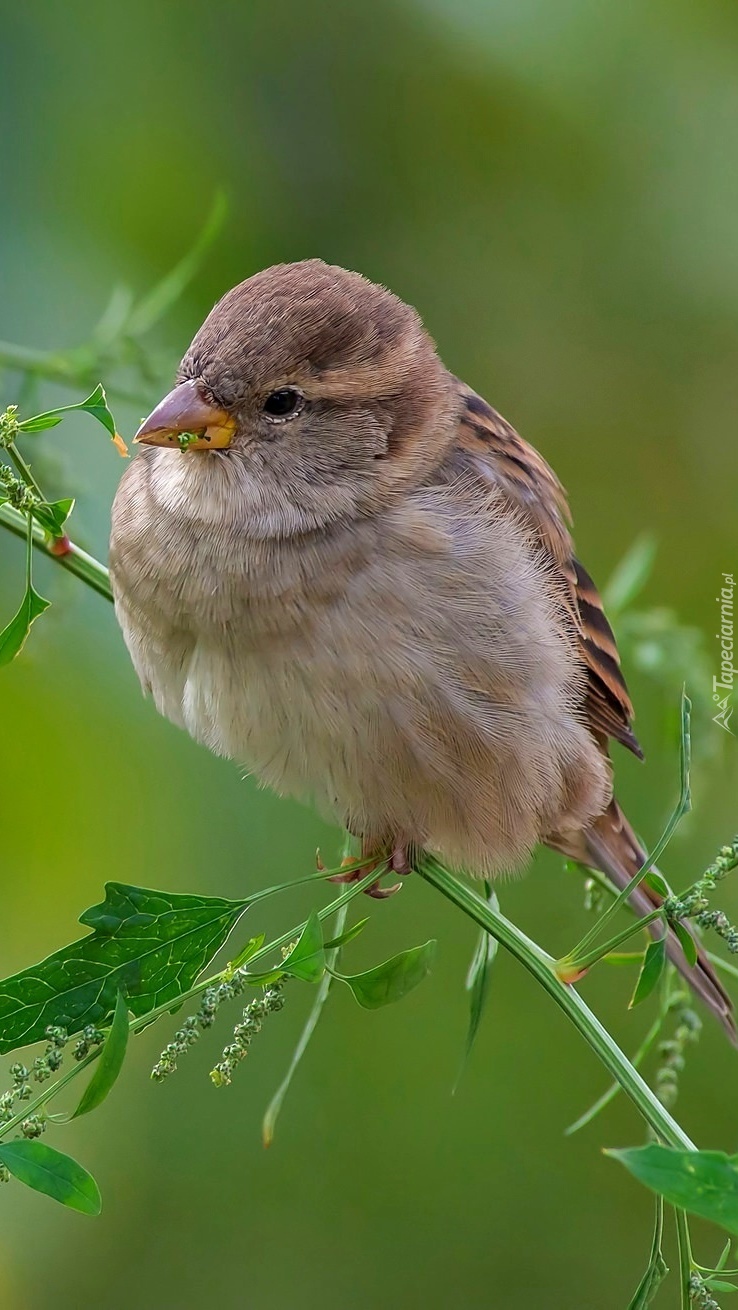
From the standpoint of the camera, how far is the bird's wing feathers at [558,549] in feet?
8.62

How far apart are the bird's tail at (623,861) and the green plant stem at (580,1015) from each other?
921 mm

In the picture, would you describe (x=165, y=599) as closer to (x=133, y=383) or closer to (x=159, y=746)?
(x=133, y=383)

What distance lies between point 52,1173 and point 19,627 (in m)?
0.58

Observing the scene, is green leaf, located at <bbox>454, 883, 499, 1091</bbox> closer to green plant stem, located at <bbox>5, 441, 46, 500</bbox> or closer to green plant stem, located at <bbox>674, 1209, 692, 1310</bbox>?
green plant stem, located at <bbox>674, 1209, 692, 1310</bbox>

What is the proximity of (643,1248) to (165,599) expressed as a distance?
2125 millimetres

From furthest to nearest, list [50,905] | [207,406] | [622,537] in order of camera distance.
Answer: [622,537] → [50,905] → [207,406]

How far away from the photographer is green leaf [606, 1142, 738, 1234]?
105 centimetres

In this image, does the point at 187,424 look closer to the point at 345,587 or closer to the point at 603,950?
the point at 345,587

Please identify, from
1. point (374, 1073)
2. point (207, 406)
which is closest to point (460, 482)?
point (207, 406)

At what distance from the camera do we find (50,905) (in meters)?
3.02

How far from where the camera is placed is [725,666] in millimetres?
2598

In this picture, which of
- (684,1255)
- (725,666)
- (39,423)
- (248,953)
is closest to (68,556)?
(39,423)

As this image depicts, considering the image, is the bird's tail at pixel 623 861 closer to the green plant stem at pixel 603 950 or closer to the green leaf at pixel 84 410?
the green plant stem at pixel 603 950

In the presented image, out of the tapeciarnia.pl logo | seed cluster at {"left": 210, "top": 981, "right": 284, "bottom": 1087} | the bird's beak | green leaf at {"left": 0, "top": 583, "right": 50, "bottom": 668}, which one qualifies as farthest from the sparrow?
seed cluster at {"left": 210, "top": 981, "right": 284, "bottom": 1087}
